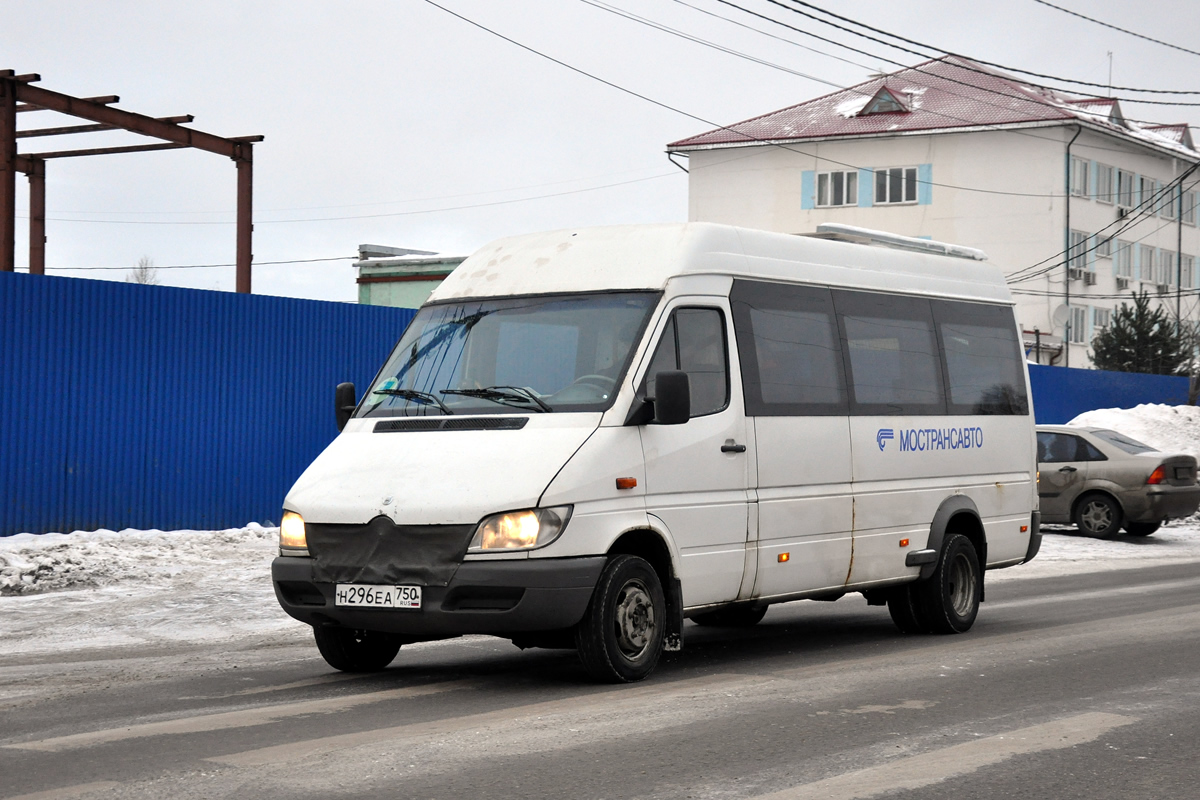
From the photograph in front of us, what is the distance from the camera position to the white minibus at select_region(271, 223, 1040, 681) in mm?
7738

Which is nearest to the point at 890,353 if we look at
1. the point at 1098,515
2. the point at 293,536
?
the point at 293,536

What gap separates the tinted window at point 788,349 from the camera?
360 inches

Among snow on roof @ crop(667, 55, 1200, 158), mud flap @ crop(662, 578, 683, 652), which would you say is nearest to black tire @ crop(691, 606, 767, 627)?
mud flap @ crop(662, 578, 683, 652)

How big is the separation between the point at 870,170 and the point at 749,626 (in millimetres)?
46621

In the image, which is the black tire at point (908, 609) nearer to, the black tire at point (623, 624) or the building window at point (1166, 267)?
the black tire at point (623, 624)

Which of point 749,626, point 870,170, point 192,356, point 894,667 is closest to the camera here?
point 894,667

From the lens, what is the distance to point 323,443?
17.4m

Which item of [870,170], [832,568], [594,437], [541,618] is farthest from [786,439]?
[870,170]

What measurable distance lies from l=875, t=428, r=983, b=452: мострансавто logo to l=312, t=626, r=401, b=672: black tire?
3622 millimetres

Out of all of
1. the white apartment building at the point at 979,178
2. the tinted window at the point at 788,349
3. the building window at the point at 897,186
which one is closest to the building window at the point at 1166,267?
the white apartment building at the point at 979,178

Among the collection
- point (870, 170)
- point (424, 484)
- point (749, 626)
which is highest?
point (870, 170)

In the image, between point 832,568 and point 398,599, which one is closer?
point 398,599

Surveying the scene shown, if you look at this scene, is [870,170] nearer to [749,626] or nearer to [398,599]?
[749,626]

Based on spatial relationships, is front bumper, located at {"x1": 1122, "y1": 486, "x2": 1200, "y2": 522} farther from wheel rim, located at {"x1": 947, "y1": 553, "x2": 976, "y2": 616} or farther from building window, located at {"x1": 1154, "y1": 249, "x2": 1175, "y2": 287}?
building window, located at {"x1": 1154, "y1": 249, "x2": 1175, "y2": 287}
